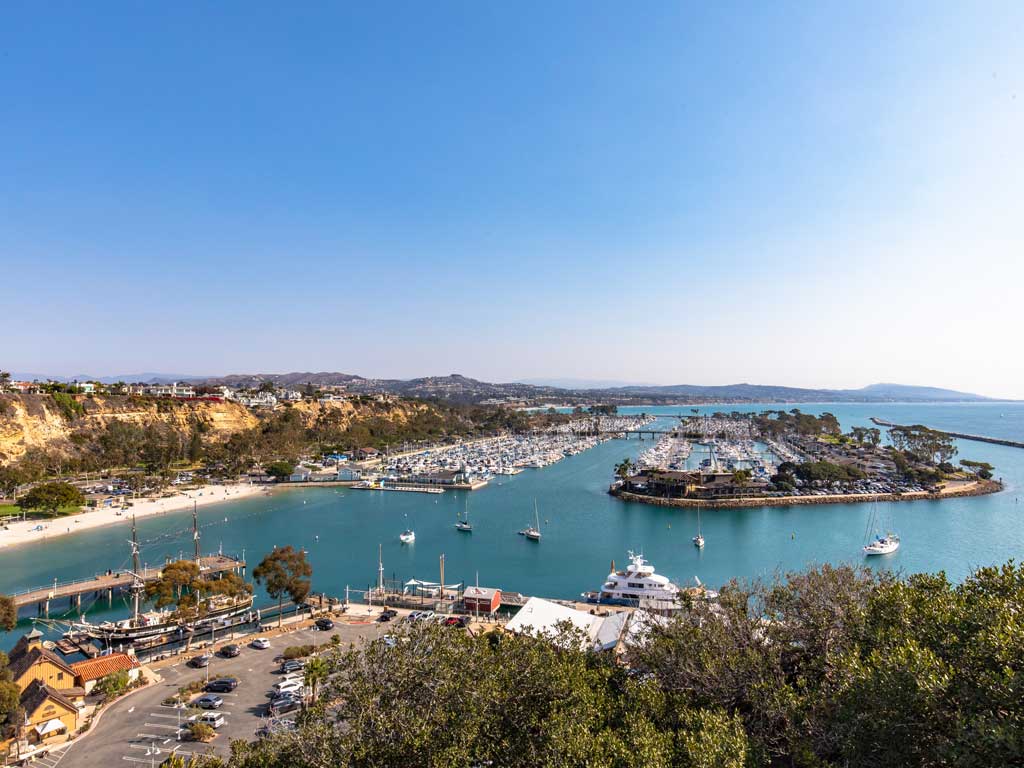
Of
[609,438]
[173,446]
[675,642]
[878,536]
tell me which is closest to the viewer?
[675,642]

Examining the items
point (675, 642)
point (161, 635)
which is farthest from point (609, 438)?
point (675, 642)

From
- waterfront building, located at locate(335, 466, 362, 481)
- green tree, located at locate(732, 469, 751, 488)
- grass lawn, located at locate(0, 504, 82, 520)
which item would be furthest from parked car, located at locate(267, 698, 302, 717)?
waterfront building, located at locate(335, 466, 362, 481)

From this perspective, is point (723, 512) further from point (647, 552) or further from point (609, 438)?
point (609, 438)

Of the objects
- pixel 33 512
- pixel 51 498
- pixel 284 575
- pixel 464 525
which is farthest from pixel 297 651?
pixel 33 512

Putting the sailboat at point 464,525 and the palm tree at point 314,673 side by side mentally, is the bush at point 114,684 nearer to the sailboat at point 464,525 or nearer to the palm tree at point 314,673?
the palm tree at point 314,673

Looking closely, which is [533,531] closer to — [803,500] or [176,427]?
[803,500]

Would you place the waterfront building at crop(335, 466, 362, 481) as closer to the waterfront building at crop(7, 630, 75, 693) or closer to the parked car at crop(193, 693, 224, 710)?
the waterfront building at crop(7, 630, 75, 693)
